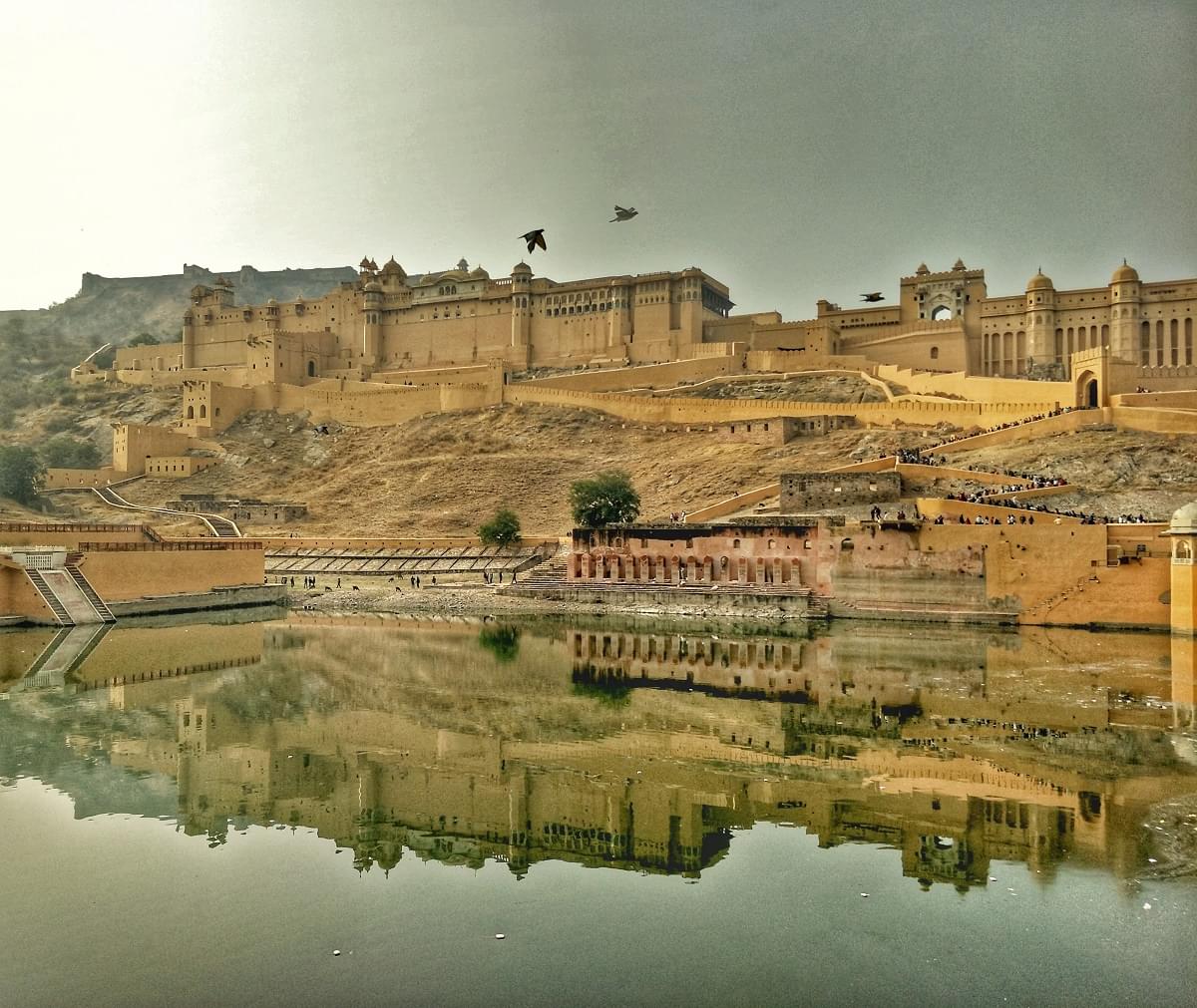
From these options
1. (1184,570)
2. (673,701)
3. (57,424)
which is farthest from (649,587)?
(57,424)

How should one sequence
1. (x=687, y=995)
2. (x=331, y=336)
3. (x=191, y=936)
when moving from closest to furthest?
(x=687, y=995), (x=191, y=936), (x=331, y=336)

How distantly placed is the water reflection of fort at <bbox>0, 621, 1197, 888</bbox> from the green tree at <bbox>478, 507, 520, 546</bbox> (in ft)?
43.7

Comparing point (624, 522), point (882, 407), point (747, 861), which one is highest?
point (882, 407)

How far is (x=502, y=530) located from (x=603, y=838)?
87.7 ft

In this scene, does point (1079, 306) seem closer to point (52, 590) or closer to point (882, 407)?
point (882, 407)

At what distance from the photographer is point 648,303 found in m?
54.7

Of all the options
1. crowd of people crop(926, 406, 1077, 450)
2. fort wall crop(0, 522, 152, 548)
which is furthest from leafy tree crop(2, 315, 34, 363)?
crowd of people crop(926, 406, 1077, 450)

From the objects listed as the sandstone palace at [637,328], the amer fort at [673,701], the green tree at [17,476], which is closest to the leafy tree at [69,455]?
the green tree at [17,476]

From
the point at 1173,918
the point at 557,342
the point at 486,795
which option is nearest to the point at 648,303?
the point at 557,342

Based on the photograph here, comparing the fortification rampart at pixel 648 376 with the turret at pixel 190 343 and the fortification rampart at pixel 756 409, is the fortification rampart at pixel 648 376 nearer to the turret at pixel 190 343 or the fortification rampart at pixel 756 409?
the fortification rampart at pixel 756 409

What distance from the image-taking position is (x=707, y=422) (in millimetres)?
45750

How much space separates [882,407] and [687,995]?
3704 centimetres

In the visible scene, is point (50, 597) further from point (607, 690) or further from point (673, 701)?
point (673, 701)

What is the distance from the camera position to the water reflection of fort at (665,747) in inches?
404
